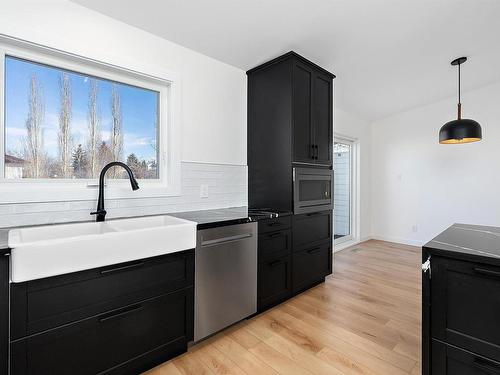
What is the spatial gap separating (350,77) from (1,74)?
339 centimetres

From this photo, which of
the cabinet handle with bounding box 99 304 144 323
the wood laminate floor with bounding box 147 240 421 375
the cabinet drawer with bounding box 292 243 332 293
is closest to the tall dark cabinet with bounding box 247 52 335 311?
the cabinet drawer with bounding box 292 243 332 293

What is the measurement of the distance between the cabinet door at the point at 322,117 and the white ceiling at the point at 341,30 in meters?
0.23

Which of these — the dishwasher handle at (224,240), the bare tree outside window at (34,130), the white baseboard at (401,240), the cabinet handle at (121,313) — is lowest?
the white baseboard at (401,240)

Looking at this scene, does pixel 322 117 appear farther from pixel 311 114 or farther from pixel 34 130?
pixel 34 130

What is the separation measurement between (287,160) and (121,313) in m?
1.83

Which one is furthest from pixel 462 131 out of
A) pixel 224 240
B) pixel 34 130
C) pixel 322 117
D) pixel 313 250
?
pixel 34 130

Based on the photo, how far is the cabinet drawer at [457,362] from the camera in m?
1.13

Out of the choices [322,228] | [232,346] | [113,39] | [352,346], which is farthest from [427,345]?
[113,39]

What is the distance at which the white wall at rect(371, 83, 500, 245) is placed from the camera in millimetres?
4008

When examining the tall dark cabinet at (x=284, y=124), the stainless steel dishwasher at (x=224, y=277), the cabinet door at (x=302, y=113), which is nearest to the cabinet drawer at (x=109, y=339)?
the stainless steel dishwasher at (x=224, y=277)

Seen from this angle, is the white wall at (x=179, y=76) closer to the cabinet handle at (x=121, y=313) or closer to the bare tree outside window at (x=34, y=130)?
the bare tree outside window at (x=34, y=130)

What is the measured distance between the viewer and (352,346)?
1.87 meters

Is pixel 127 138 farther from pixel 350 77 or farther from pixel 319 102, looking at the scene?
pixel 350 77

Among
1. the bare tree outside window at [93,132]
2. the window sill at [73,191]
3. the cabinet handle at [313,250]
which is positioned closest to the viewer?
the window sill at [73,191]
